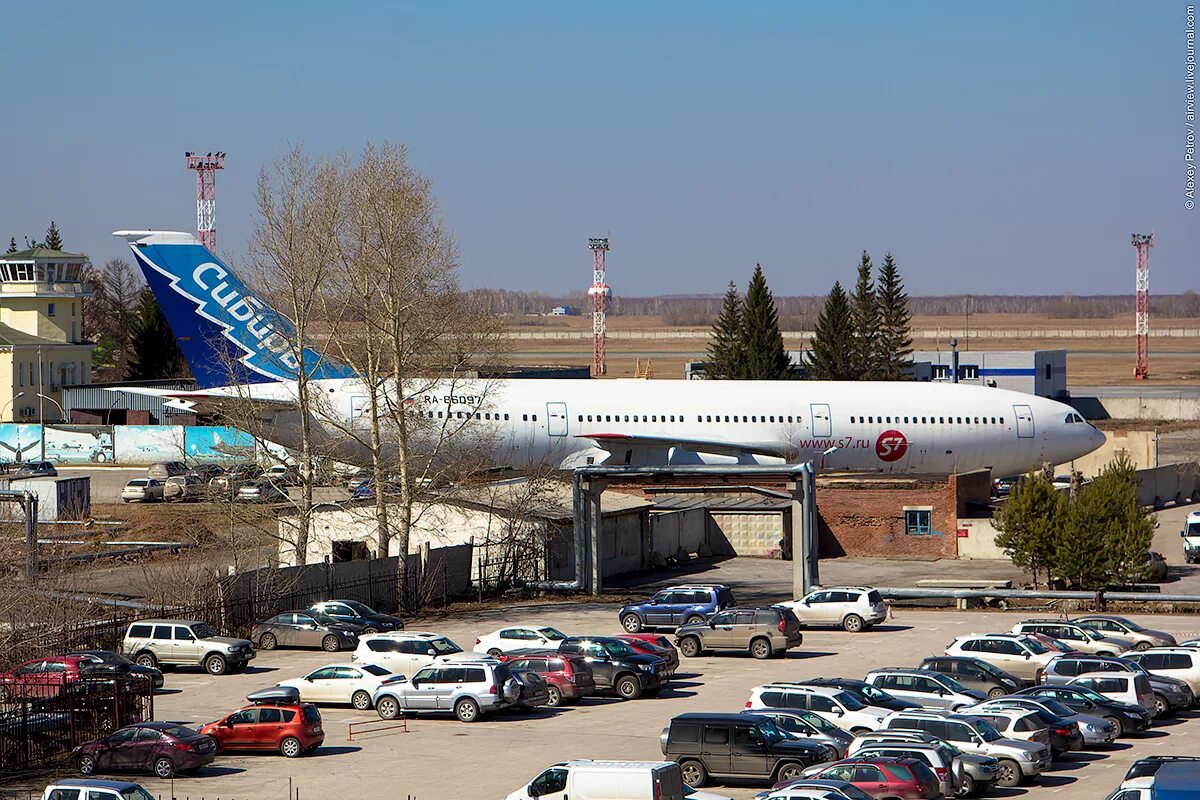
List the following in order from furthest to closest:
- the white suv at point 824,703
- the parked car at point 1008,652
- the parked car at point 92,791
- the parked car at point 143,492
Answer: the parked car at point 143,492, the parked car at point 1008,652, the white suv at point 824,703, the parked car at point 92,791

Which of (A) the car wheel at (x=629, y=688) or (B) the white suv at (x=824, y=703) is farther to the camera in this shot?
(A) the car wheel at (x=629, y=688)

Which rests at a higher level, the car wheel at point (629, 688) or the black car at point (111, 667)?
the black car at point (111, 667)

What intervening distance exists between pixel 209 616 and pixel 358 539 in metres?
12.6

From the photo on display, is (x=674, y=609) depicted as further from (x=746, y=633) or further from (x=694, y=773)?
(x=694, y=773)

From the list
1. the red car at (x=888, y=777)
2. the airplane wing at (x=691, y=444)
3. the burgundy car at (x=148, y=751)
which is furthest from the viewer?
the airplane wing at (x=691, y=444)

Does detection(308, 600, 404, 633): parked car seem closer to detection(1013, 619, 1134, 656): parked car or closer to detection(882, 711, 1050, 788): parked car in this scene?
detection(1013, 619, 1134, 656): parked car

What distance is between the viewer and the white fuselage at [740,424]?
61156mm

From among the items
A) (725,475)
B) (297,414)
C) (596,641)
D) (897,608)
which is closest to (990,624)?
(897,608)

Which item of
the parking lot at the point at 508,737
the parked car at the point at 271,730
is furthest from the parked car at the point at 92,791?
the parked car at the point at 271,730

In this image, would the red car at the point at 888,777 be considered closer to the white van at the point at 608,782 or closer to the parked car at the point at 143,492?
the white van at the point at 608,782

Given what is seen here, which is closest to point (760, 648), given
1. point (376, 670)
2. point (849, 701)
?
point (849, 701)

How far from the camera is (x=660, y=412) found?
61.5 metres

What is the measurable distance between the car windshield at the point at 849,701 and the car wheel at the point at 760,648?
9.01 metres

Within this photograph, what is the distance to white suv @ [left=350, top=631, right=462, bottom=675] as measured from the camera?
33.4 meters
